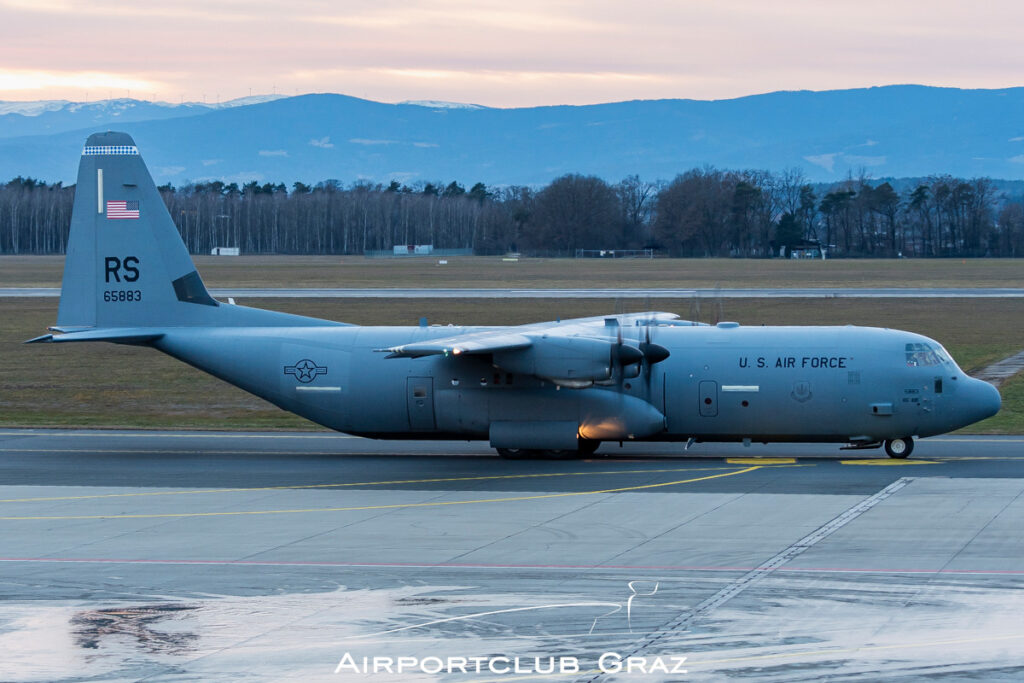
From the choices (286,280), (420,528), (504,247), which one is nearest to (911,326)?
(420,528)

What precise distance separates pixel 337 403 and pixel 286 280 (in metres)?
74.3

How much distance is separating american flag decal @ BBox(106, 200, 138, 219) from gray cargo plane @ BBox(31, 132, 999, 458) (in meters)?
0.60

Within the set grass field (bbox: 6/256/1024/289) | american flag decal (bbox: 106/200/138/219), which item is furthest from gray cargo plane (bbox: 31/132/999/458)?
grass field (bbox: 6/256/1024/289)

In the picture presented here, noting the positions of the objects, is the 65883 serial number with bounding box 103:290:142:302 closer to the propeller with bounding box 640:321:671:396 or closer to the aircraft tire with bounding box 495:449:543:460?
the aircraft tire with bounding box 495:449:543:460

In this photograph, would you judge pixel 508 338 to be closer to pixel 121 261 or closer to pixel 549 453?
pixel 549 453

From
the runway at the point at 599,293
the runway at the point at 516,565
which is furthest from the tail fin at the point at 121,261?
the runway at the point at 599,293

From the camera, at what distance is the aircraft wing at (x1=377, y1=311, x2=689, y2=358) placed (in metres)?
24.5

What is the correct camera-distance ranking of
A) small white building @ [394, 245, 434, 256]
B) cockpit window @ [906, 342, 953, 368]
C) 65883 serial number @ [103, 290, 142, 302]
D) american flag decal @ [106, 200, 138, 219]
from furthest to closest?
small white building @ [394, 245, 434, 256], american flag decal @ [106, 200, 138, 219], 65883 serial number @ [103, 290, 142, 302], cockpit window @ [906, 342, 953, 368]

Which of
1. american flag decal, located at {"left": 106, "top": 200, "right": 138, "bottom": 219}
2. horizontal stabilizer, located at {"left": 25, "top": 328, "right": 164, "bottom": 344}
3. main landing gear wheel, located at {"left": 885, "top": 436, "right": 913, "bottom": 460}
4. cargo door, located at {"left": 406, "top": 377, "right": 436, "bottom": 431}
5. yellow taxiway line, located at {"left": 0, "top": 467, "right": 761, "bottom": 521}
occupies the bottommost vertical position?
yellow taxiway line, located at {"left": 0, "top": 467, "right": 761, "bottom": 521}

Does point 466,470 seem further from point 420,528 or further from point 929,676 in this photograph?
point 929,676

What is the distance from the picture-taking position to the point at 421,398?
28125 millimetres

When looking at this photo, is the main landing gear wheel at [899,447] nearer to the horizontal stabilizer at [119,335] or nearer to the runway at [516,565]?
the runway at [516,565]

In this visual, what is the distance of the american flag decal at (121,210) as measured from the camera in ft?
99.0

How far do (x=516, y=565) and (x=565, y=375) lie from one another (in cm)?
972
